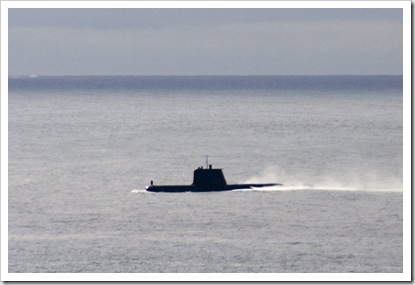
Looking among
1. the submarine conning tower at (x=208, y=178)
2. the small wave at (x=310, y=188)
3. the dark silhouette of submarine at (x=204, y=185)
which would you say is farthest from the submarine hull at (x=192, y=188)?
the small wave at (x=310, y=188)

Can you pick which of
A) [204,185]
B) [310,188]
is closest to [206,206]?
[204,185]

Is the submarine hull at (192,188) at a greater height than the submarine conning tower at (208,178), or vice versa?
the submarine conning tower at (208,178)

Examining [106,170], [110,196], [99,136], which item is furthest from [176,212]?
[99,136]

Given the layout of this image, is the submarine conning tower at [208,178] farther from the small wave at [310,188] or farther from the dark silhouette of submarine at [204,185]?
the small wave at [310,188]

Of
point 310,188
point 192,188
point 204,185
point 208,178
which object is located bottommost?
point 310,188

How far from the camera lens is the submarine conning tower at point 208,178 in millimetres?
69062

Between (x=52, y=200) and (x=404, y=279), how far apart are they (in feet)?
118

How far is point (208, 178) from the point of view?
2726 inches

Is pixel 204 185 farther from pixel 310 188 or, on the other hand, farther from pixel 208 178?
pixel 310 188

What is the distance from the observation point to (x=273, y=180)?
78188mm

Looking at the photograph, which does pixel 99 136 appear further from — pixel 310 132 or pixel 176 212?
pixel 176 212

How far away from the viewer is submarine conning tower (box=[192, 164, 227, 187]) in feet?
227

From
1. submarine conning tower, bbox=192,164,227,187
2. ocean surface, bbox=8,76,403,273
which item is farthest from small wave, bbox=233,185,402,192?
submarine conning tower, bbox=192,164,227,187

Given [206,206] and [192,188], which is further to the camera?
[192,188]
